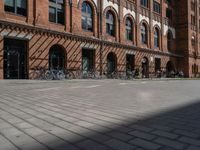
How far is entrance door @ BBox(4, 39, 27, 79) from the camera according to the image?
1722cm

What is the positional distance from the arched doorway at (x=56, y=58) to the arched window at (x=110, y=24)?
7611 millimetres

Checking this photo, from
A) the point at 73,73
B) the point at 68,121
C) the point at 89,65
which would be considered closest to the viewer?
the point at 68,121

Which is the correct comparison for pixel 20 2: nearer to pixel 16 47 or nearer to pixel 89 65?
pixel 16 47

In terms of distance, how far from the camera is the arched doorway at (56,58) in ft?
65.7

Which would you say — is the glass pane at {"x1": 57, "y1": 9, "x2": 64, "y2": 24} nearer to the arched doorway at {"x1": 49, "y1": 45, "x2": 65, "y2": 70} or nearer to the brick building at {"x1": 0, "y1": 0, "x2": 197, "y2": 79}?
the brick building at {"x1": 0, "y1": 0, "x2": 197, "y2": 79}

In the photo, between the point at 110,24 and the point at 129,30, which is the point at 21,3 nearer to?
the point at 110,24

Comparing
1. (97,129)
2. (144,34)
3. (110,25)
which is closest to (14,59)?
(110,25)

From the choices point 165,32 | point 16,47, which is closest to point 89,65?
point 16,47

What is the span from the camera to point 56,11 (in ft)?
67.5

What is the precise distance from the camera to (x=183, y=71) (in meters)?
39.2

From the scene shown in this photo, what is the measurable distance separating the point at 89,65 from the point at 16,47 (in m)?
8.23

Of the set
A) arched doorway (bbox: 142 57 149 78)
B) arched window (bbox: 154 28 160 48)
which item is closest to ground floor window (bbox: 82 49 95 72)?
arched doorway (bbox: 142 57 149 78)

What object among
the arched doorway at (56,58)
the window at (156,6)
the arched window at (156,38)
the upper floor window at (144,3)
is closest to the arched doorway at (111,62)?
the arched doorway at (56,58)

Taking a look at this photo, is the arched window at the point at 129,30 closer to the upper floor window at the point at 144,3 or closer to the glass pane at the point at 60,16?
the upper floor window at the point at 144,3
